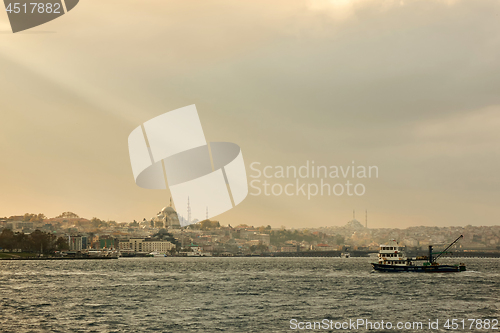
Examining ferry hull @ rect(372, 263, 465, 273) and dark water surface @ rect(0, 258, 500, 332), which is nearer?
dark water surface @ rect(0, 258, 500, 332)

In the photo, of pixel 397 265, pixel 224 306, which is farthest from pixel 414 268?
pixel 224 306

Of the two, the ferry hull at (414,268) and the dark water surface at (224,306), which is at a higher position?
the dark water surface at (224,306)

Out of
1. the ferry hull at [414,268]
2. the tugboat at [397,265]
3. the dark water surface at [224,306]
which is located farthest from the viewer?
the tugboat at [397,265]

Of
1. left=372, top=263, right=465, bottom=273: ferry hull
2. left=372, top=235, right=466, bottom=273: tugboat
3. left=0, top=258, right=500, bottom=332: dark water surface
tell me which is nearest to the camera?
left=0, top=258, right=500, bottom=332: dark water surface

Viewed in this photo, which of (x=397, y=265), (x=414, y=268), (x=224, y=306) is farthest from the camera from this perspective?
(x=414, y=268)

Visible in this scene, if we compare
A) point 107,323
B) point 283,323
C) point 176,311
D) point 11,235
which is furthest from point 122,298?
point 11,235

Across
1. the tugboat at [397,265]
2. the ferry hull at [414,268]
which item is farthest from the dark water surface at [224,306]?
the tugboat at [397,265]

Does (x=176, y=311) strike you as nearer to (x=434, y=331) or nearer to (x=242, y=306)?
(x=242, y=306)

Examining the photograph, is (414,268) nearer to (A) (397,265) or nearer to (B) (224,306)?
(A) (397,265)

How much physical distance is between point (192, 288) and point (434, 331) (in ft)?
87.5

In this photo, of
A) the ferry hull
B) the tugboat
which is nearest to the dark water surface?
the ferry hull

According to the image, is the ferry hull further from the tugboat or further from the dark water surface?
the dark water surface

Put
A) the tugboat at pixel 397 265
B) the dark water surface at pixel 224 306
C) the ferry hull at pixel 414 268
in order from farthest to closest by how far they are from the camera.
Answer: the tugboat at pixel 397 265 < the ferry hull at pixel 414 268 < the dark water surface at pixel 224 306

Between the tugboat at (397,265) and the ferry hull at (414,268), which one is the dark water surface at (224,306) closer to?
the ferry hull at (414,268)
